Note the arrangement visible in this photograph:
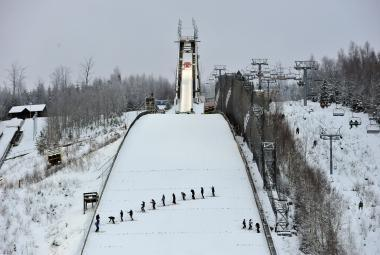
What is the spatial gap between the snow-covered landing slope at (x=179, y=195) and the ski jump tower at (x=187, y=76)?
560 inches

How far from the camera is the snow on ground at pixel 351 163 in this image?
29.7 meters

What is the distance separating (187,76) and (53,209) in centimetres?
3323

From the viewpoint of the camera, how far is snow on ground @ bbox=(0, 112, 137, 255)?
877 inches

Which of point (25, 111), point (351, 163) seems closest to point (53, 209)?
point (351, 163)

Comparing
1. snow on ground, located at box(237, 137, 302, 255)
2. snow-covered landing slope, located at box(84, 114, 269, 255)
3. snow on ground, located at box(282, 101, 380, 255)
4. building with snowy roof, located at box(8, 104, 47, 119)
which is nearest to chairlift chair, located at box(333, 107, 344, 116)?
snow on ground, located at box(282, 101, 380, 255)

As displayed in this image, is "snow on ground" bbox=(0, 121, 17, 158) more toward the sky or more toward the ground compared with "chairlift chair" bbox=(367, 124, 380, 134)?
more toward the ground

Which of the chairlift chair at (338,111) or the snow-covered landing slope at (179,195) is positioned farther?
the chairlift chair at (338,111)

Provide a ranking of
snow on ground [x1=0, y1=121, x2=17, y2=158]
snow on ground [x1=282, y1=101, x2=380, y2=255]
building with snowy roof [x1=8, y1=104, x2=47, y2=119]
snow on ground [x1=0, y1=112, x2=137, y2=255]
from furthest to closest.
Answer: building with snowy roof [x1=8, y1=104, x2=47, y2=119], snow on ground [x1=0, y1=121, x2=17, y2=158], snow on ground [x1=282, y1=101, x2=380, y2=255], snow on ground [x1=0, y1=112, x2=137, y2=255]

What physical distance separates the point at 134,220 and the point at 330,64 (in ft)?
252

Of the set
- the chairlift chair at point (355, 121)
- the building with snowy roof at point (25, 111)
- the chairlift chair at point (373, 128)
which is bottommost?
the chairlift chair at point (373, 128)

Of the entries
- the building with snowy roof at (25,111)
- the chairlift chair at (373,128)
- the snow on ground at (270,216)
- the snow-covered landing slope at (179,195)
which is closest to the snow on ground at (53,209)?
the snow-covered landing slope at (179,195)

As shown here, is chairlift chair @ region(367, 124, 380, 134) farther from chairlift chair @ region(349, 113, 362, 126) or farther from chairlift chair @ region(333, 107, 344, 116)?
chairlift chair @ region(333, 107, 344, 116)

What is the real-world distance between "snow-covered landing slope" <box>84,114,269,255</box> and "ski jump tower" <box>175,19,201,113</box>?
14.2m

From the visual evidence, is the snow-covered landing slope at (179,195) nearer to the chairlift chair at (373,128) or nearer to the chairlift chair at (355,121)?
the chairlift chair at (373,128)
